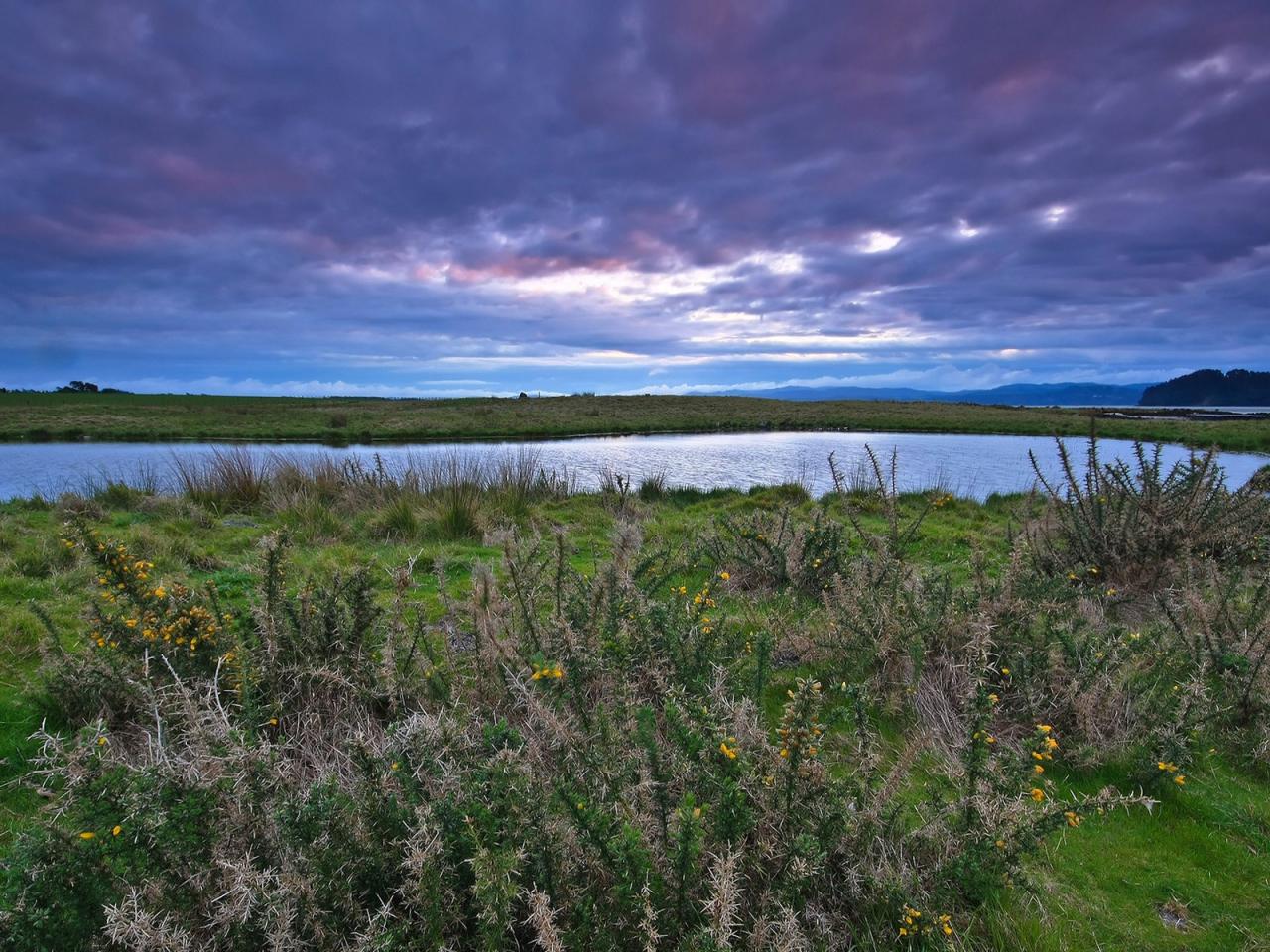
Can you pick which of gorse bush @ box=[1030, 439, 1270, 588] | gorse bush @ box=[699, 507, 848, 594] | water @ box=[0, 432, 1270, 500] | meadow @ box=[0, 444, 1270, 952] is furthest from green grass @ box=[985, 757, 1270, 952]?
water @ box=[0, 432, 1270, 500]

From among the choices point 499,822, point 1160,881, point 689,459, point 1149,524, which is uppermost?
point 1149,524

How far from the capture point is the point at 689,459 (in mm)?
24078

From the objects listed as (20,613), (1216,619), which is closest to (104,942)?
(20,613)

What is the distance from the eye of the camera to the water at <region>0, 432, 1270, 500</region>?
16.6m

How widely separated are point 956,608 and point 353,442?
3288 centimetres

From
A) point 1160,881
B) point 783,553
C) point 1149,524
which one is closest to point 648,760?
point 1160,881

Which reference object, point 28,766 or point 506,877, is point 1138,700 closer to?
point 506,877

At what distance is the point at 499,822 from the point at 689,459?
72.9ft

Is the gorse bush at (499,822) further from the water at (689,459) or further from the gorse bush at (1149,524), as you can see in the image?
the water at (689,459)

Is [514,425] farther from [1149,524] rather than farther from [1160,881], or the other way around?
[1160,881]

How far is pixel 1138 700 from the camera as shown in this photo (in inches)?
139

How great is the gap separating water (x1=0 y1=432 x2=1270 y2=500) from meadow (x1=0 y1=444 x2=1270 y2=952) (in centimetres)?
982

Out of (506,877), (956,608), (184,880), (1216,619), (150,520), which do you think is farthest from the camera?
(150,520)

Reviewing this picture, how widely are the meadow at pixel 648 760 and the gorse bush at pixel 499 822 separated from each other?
0.05ft
